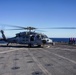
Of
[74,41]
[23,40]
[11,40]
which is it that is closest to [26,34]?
[23,40]

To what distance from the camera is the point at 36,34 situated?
37.2m

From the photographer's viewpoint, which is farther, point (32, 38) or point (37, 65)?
point (32, 38)

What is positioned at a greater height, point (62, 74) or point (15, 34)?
point (15, 34)

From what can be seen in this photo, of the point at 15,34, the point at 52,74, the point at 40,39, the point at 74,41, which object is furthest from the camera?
the point at 74,41

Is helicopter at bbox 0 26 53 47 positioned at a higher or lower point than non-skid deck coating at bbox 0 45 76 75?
higher

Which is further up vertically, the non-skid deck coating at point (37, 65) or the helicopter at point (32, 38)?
the helicopter at point (32, 38)

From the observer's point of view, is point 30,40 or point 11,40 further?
point 11,40

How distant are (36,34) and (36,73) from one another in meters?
26.2

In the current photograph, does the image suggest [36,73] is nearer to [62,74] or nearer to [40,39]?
[62,74]

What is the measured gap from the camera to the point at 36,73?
11.1 m

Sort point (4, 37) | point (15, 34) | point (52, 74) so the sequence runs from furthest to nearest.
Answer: point (4, 37)
point (15, 34)
point (52, 74)

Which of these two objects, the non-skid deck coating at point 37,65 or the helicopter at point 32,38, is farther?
the helicopter at point 32,38

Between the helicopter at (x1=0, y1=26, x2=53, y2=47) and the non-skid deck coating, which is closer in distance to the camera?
the non-skid deck coating

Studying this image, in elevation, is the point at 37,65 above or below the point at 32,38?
below
